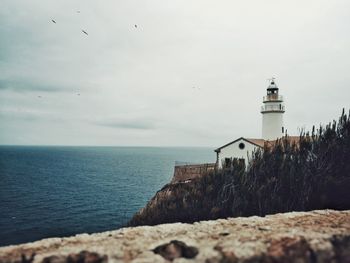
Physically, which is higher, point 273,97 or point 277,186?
point 273,97

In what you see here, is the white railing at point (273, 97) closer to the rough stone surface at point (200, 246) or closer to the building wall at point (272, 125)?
the building wall at point (272, 125)

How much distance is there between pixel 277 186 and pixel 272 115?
60.5ft

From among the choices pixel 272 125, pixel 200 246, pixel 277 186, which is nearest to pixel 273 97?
pixel 272 125

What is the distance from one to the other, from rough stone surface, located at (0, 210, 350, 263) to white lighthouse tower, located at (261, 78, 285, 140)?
2561 centimetres

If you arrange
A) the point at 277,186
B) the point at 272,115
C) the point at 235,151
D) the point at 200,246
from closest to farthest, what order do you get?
1. the point at 200,246
2. the point at 277,186
3. the point at 235,151
4. the point at 272,115

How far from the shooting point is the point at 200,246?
144 inches

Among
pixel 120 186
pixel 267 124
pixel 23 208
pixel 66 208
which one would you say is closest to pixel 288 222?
pixel 267 124

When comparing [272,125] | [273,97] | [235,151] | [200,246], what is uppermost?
[273,97]

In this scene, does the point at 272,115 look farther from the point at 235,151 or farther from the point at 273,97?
A: the point at 235,151

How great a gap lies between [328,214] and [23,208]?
118 ft

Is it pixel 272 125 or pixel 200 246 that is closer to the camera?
pixel 200 246

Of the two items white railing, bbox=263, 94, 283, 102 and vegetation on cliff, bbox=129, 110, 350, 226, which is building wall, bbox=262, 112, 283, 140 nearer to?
white railing, bbox=263, 94, 283, 102

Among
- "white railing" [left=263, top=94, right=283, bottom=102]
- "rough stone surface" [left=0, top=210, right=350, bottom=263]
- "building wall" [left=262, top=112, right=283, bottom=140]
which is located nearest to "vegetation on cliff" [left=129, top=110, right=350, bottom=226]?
"rough stone surface" [left=0, top=210, right=350, bottom=263]

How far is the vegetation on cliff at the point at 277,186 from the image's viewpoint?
1088cm
